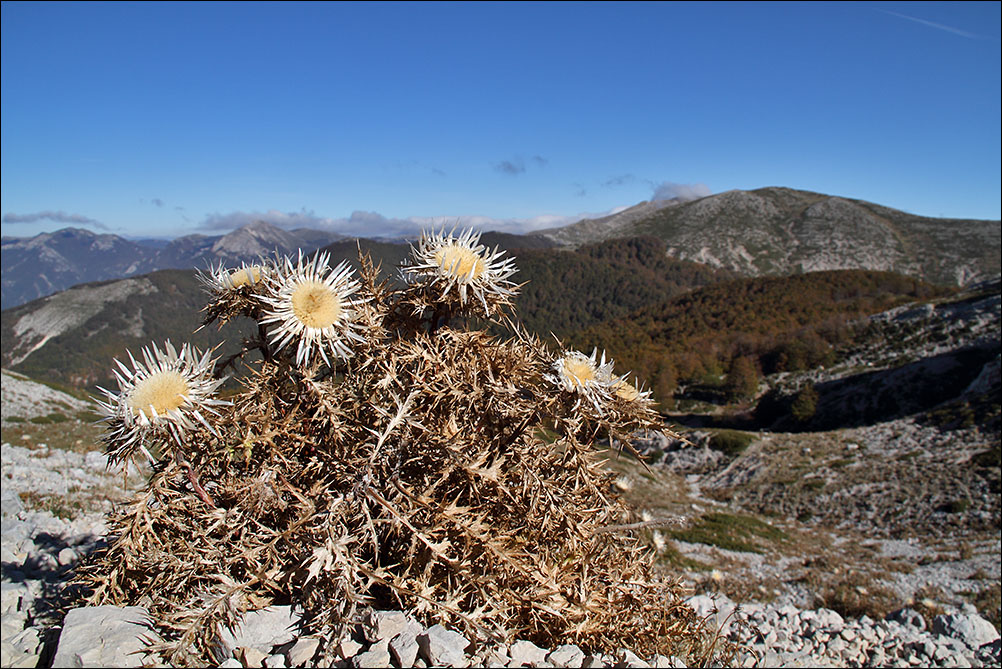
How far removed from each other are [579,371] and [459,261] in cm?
104

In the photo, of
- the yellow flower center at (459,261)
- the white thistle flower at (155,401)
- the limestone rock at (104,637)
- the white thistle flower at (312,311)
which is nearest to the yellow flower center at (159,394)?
the white thistle flower at (155,401)

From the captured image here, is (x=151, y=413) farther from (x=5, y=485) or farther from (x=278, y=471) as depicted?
(x=5, y=485)

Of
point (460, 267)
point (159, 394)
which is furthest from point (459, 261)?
point (159, 394)

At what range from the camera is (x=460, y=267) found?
3.28m

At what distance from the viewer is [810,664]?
588cm

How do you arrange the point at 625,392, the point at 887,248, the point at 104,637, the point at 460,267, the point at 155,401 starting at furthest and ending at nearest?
1. the point at 887,248
2. the point at 625,392
3. the point at 460,267
4. the point at 155,401
5. the point at 104,637

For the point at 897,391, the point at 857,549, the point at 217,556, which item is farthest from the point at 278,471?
the point at 897,391

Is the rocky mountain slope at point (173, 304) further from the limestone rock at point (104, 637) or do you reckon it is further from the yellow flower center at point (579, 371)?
the limestone rock at point (104, 637)

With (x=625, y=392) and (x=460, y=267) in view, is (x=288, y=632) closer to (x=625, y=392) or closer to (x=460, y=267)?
(x=460, y=267)

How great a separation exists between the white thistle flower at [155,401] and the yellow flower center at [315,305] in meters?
0.59

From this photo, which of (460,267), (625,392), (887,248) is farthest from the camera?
(887,248)

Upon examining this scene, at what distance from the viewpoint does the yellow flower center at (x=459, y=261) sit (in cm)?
328

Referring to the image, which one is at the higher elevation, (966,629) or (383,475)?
(383,475)

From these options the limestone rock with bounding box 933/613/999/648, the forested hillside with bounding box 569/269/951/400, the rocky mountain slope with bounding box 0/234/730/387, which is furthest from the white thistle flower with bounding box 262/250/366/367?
the rocky mountain slope with bounding box 0/234/730/387
